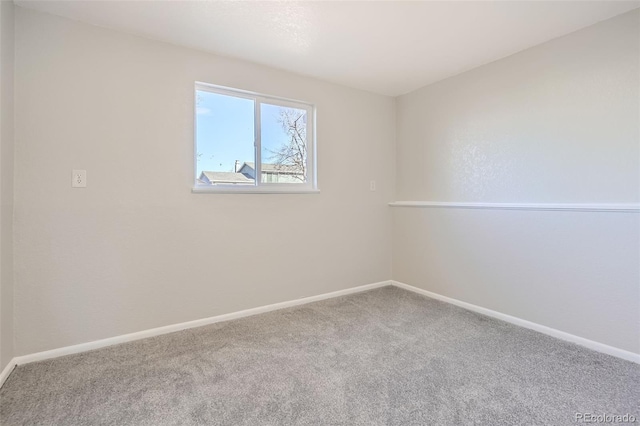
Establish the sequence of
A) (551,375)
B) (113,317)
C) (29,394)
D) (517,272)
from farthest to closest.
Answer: (517,272), (113,317), (551,375), (29,394)

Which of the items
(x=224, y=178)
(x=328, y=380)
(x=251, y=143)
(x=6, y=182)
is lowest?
(x=328, y=380)

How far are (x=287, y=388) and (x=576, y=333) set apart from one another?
2.06 m

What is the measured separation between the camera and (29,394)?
5.02 feet

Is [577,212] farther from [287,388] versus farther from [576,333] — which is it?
[287,388]

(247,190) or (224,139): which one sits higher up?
(224,139)

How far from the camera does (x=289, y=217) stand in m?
2.79

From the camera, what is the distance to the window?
2.45 m

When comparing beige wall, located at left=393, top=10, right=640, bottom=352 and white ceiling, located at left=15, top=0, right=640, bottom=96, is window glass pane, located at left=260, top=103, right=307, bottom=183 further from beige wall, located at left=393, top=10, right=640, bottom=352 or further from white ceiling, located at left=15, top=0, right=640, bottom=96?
beige wall, located at left=393, top=10, right=640, bottom=352

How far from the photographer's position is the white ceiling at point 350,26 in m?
1.81

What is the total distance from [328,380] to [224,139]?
6.58 ft

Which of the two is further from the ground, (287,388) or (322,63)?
(322,63)

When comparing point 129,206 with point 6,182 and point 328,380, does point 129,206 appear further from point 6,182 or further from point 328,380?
point 328,380

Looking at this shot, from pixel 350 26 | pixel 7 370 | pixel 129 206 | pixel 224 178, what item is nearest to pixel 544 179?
pixel 350 26

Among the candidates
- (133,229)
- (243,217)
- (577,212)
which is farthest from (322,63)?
(577,212)
